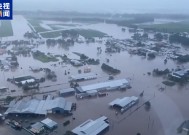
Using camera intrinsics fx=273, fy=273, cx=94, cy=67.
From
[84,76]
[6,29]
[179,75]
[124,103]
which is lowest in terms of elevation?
[124,103]

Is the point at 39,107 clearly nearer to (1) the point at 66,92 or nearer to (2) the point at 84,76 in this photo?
(1) the point at 66,92

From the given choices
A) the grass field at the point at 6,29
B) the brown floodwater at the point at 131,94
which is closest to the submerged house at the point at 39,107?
the brown floodwater at the point at 131,94

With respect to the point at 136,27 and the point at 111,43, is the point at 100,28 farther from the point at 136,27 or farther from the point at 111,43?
the point at 111,43

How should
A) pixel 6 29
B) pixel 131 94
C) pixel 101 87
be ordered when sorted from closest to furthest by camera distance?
pixel 131 94, pixel 101 87, pixel 6 29

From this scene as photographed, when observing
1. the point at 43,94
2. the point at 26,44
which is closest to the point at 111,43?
the point at 26,44

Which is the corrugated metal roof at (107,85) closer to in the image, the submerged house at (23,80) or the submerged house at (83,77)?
the submerged house at (83,77)

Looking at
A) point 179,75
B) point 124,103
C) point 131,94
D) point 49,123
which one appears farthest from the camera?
point 179,75

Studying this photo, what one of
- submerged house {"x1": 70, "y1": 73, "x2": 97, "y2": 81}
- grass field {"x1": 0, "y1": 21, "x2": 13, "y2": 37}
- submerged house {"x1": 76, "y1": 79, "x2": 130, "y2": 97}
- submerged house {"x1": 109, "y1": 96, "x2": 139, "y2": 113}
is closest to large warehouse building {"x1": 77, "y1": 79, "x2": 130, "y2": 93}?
submerged house {"x1": 76, "y1": 79, "x2": 130, "y2": 97}

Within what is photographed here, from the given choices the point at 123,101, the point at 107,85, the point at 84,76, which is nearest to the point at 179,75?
the point at 107,85
